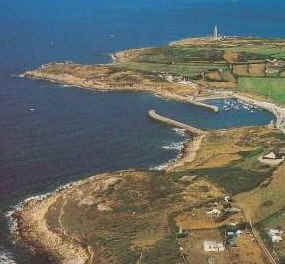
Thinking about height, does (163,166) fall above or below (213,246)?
below

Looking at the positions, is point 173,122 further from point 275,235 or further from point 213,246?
point 213,246

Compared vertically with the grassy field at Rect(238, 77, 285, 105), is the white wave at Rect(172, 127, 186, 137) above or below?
below

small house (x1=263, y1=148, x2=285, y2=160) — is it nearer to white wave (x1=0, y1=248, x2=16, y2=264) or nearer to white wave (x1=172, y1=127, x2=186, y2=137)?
white wave (x1=172, y1=127, x2=186, y2=137)

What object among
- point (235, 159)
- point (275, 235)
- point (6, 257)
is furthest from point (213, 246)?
point (235, 159)

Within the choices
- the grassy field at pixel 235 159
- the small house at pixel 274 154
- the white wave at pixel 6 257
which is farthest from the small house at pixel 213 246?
the small house at pixel 274 154

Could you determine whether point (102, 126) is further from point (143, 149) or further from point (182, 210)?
point (182, 210)

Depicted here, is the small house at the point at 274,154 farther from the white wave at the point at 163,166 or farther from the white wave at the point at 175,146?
the white wave at the point at 175,146

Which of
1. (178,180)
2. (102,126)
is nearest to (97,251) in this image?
(178,180)

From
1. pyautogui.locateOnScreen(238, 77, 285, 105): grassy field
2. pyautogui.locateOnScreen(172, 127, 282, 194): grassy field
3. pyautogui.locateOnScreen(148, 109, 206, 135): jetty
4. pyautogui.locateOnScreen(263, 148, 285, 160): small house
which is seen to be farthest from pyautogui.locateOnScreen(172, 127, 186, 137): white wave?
pyautogui.locateOnScreen(238, 77, 285, 105): grassy field
